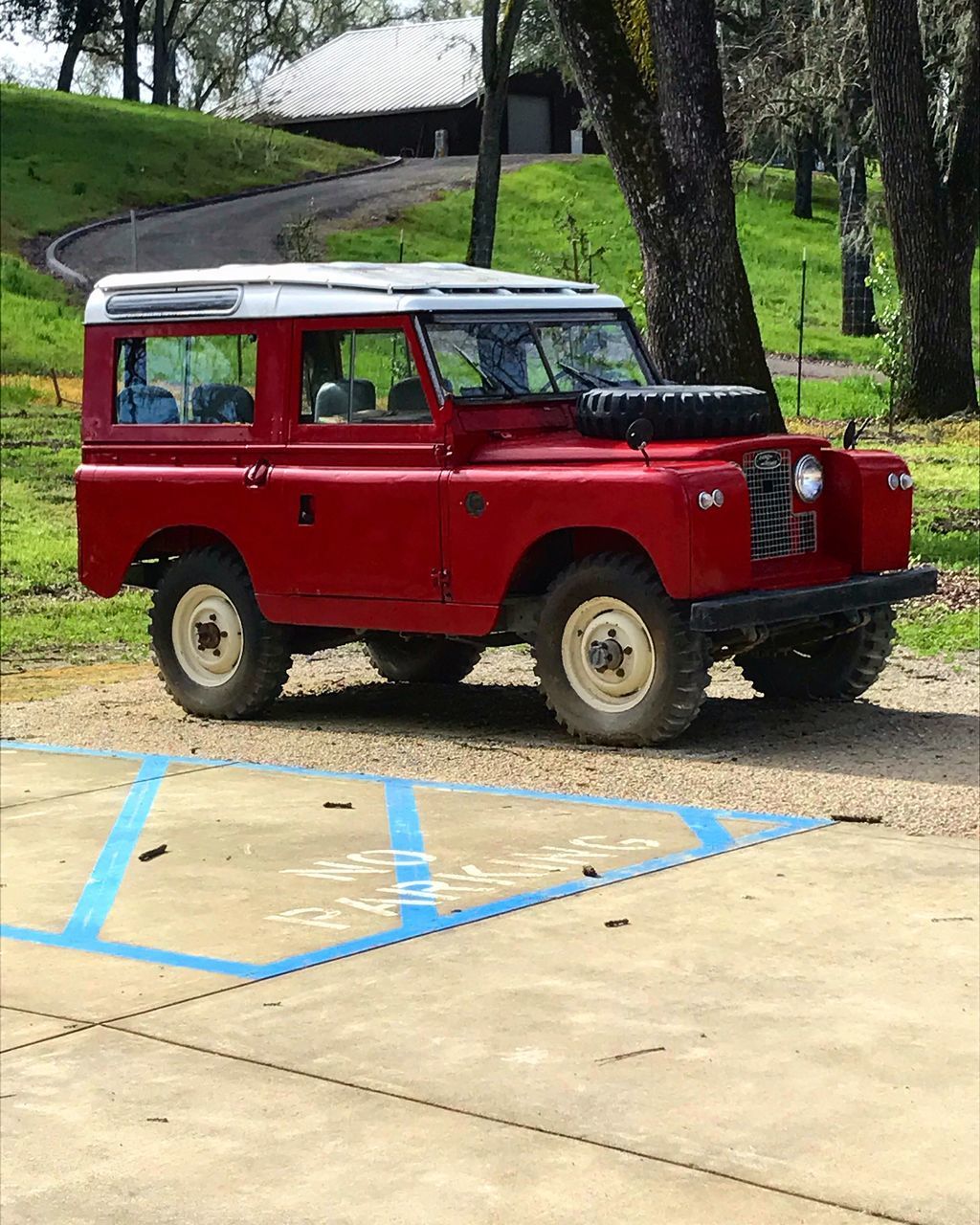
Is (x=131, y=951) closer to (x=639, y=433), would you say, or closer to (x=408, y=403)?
(x=639, y=433)

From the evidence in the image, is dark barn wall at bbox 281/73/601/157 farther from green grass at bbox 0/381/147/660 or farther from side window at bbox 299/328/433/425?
side window at bbox 299/328/433/425

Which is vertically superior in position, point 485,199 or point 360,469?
point 485,199

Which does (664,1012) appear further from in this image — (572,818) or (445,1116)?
(572,818)

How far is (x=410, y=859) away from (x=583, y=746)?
7.79 feet

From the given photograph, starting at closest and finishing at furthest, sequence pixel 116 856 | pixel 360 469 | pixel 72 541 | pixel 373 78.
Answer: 1. pixel 116 856
2. pixel 360 469
3. pixel 72 541
4. pixel 373 78

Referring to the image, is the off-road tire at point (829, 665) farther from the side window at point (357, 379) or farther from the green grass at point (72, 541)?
the side window at point (357, 379)

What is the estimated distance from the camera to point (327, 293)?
34.8ft

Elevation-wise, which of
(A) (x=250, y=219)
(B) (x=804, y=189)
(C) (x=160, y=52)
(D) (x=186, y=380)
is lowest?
(D) (x=186, y=380)

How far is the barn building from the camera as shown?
66.6 m

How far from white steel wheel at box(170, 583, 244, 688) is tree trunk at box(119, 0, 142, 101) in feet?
203

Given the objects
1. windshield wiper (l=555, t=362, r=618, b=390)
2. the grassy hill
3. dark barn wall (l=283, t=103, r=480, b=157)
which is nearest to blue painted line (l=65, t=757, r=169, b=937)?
windshield wiper (l=555, t=362, r=618, b=390)

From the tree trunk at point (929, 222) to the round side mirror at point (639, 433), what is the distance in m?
15.5

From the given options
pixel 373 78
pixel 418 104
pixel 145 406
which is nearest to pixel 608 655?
pixel 145 406

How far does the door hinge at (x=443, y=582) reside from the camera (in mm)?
10156
